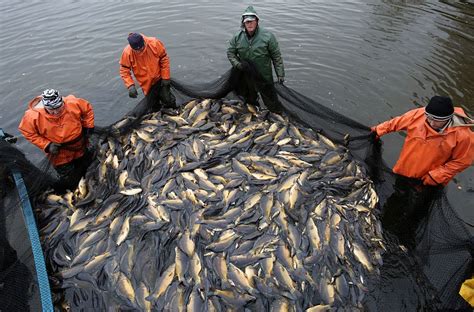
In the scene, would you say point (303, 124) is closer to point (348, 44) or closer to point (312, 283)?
point (312, 283)

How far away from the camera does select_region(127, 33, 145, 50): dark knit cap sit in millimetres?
6309

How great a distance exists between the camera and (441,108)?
3947 millimetres

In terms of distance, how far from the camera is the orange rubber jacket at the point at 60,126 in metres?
5.43

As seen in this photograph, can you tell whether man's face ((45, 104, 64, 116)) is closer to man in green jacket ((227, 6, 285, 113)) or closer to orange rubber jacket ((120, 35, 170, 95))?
orange rubber jacket ((120, 35, 170, 95))

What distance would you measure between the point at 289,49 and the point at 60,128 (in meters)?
7.67

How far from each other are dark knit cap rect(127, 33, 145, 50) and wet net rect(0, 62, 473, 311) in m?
1.52

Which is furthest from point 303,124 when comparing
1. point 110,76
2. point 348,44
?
point 110,76

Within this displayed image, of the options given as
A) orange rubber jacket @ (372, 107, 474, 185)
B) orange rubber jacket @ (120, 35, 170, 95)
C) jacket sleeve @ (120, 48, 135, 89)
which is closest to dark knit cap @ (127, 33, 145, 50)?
orange rubber jacket @ (120, 35, 170, 95)

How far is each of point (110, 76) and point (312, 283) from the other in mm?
8800

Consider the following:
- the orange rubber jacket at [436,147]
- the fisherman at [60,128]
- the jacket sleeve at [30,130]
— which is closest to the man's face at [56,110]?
the fisherman at [60,128]

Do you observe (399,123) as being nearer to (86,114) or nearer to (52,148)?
(86,114)

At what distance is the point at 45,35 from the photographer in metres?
12.6

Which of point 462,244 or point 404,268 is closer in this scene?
point 462,244

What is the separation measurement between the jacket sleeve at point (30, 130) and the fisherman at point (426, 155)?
5.21 meters
